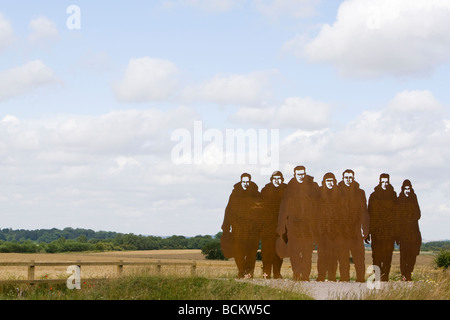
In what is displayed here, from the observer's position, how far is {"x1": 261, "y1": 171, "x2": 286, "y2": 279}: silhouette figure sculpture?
57.7 ft

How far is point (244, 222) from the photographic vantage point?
17.6 m

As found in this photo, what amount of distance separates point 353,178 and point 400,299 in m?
5.69

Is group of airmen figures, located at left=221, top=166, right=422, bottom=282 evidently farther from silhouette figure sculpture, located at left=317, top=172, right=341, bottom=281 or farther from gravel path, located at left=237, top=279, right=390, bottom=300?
gravel path, located at left=237, top=279, right=390, bottom=300

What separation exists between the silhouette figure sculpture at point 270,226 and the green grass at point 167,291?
10.7 feet

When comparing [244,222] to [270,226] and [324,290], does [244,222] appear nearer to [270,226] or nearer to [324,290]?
[270,226]

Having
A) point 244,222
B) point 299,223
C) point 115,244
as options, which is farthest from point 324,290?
point 115,244

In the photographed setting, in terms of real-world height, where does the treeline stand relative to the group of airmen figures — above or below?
below

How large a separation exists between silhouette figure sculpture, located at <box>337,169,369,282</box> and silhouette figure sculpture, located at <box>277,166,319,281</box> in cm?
83

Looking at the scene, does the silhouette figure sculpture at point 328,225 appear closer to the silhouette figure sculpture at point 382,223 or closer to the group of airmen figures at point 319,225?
the group of airmen figures at point 319,225

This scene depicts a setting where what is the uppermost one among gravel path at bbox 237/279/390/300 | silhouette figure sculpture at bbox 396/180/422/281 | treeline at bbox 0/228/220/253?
silhouette figure sculpture at bbox 396/180/422/281

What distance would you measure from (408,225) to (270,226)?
4279 mm

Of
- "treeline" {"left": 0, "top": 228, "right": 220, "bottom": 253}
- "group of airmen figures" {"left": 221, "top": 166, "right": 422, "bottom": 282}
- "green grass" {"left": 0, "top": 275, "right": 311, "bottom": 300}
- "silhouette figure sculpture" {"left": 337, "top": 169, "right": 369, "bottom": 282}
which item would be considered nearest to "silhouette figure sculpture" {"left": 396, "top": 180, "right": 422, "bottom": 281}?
"group of airmen figures" {"left": 221, "top": 166, "right": 422, "bottom": 282}
